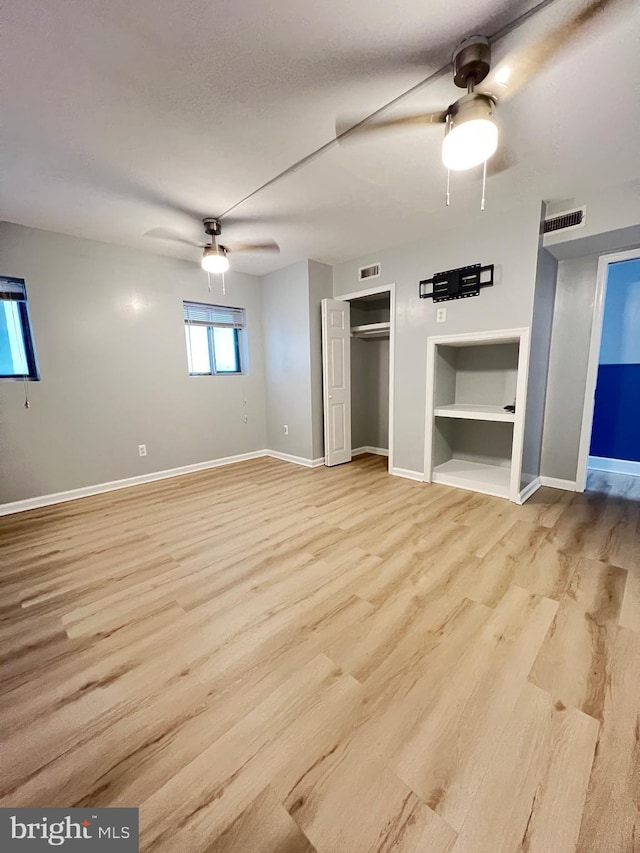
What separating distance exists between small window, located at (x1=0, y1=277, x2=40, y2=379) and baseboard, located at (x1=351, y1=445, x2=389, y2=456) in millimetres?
3845

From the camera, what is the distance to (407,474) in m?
3.80

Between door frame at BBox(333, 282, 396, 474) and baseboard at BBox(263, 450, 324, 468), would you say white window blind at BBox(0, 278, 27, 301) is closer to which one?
→ baseboard at BBox(263, 450, 324, 468)

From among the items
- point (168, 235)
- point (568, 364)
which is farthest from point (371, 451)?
point (168, 235)

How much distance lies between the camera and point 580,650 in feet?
4.77

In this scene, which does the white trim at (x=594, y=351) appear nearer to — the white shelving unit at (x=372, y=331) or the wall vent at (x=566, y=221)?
the wall vent at (x=566, y=221)

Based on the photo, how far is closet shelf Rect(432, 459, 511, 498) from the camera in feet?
10.5

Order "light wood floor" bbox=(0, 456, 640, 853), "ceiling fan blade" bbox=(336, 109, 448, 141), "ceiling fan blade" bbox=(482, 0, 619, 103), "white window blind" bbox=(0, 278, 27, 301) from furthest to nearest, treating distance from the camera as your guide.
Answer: "white window blind" bbox=(0, 278, 27, 301)
"ceiling fan blade" bbox=(336, 109, 448, 141)
"ceiling fan blade" bbox=(482, 0, 619, 103)
"light wood floor" bbox=(0, 456, 640, 853)

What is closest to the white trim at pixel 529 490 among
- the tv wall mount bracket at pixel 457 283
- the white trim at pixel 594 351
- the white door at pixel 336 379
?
the white trim at pixel 594 351

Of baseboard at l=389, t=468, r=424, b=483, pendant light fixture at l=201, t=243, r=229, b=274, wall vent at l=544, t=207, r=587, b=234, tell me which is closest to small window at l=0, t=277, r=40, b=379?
pendant light fixture at l=201, t=243, r=229, b=274

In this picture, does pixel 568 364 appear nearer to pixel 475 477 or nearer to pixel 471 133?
pixel 475 477

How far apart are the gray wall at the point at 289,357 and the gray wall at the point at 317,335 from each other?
5 cm

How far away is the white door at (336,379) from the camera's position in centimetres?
410

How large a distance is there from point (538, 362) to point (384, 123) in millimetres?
2369

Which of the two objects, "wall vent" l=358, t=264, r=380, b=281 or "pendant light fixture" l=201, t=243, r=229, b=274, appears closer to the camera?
"pendant light fixture" l=201, t=243, r=229, b=274
